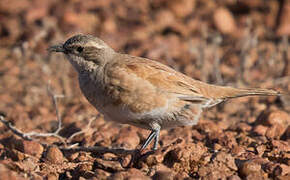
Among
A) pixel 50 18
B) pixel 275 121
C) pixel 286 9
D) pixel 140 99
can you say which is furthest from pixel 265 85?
pixel 50 18

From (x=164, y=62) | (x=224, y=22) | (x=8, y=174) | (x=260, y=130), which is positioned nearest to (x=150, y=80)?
(x=260, y=130)

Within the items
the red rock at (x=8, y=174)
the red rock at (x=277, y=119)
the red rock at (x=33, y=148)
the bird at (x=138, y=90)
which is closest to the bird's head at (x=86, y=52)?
the bird at (x=138, y=90)

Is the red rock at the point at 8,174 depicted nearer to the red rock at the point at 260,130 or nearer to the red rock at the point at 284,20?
the red rock at the point at 260,130

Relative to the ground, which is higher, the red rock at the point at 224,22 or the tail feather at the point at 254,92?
the red rock at the point at 224,22

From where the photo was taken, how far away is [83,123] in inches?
320

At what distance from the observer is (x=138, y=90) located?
20.0ft

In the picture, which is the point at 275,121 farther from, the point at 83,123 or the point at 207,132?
the point at 83,123

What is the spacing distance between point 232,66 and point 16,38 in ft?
18.5

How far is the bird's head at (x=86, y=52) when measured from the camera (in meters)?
6.61

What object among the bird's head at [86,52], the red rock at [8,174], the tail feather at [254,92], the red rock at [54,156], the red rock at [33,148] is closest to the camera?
the red rock at [8,174]

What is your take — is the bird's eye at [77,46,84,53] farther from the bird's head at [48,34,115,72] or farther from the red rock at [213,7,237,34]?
the red rock at [213,7,237,34]

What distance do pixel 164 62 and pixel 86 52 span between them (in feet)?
15.4

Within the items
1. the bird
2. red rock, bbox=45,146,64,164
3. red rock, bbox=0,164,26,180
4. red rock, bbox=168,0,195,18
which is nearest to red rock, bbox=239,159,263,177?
the bird

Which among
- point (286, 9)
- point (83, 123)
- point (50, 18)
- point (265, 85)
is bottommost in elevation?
point (83, 123)
